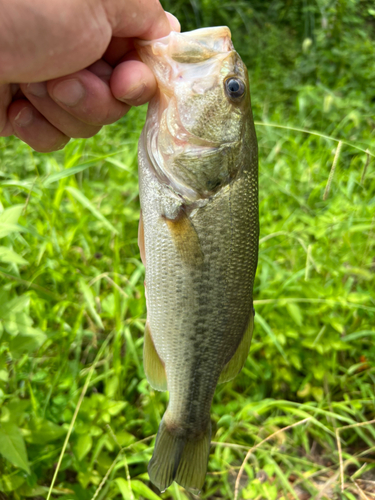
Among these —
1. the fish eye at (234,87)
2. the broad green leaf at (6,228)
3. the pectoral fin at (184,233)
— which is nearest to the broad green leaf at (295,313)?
the pectoral fin at (184,233)

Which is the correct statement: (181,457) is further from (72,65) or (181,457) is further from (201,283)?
(72,65)

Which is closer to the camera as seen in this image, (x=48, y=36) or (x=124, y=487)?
(x=48, y=36)

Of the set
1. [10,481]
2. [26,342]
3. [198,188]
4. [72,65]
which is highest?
[72,65]

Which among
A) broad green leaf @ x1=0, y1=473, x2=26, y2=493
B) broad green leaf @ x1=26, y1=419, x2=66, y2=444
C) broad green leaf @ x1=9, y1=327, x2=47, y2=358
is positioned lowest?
broad green leaf @ x1=0, y1=473, x2=26, y2=493

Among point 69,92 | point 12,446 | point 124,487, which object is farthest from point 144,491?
point 69,92

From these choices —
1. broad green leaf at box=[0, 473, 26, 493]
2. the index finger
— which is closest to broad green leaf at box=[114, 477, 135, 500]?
broad green leaf at box=[0, 473, 26, 493]

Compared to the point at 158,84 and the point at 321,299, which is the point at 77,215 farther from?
the point at 321,299

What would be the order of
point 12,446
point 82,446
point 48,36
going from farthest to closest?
1. point 82,446
2. point 12,446
3. point 48,36

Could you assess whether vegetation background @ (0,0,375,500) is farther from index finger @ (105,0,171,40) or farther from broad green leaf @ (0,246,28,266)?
index finger @ (105,0,171,40)

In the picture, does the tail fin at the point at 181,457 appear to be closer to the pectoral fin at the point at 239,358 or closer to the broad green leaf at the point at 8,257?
the pectoral fin at the point at 239,358
